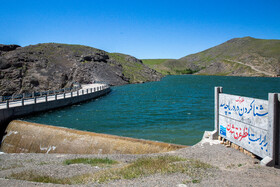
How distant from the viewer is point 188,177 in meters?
8.43

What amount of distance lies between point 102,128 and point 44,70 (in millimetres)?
44006

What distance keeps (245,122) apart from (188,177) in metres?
4.25

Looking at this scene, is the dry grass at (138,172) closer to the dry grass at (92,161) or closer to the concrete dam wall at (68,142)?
the dry grass at (92,161)

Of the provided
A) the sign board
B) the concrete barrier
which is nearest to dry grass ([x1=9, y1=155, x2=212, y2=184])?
the sign board

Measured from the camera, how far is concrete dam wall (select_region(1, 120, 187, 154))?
14.9 meters

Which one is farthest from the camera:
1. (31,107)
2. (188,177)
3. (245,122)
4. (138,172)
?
(31,107)

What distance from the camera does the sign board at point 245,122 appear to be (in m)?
9.74

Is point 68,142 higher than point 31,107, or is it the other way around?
point 31,107

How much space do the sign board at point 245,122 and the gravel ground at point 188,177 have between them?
58cm

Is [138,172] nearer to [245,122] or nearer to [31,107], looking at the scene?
[245,122]

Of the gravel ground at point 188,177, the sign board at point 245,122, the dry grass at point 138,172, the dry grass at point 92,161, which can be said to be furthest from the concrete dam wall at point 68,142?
the dry grass at point 138,172

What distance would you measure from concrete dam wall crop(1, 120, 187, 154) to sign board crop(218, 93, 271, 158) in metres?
3.17

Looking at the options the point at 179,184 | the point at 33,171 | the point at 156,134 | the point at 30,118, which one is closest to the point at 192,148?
the point at 179,184

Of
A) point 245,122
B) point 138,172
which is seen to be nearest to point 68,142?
point 138,172
